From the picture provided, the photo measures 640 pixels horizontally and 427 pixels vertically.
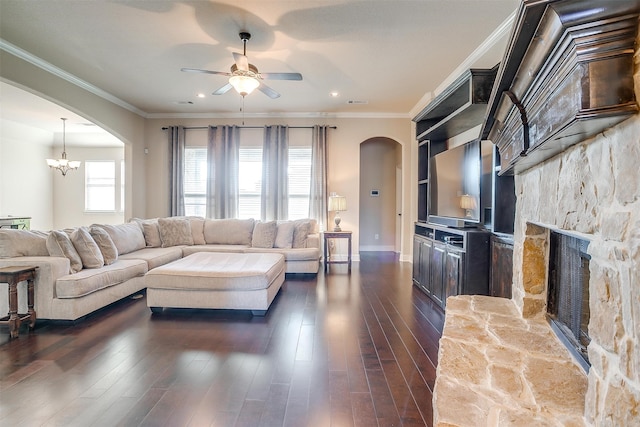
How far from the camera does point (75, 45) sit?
3.50m

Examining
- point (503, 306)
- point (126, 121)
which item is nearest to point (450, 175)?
point (503, 306)

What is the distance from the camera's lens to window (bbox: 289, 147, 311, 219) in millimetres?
6160

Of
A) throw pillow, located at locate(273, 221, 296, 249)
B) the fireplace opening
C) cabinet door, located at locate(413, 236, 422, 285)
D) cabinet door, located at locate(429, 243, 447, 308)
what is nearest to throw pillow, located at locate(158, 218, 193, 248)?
throw pillow, located at locate(273, 221, 296, 249)

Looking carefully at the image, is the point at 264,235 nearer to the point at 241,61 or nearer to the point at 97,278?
the point at 97,278

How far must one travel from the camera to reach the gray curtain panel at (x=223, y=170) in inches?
241

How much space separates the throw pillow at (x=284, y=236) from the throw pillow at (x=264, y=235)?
8cm

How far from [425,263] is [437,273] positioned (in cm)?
38

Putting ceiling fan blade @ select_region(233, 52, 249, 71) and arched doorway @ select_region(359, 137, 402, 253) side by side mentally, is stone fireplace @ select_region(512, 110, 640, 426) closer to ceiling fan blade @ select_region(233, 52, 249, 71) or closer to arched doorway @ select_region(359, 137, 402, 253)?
ceiling fan blade @ select_region(233, 52, 249, 71)

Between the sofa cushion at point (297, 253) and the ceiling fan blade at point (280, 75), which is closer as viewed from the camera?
the ceiling fan blade at point (280, 75)

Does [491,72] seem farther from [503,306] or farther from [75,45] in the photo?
[75,45]

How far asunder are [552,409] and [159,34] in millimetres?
4312

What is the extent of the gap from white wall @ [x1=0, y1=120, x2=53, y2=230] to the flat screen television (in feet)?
30.2

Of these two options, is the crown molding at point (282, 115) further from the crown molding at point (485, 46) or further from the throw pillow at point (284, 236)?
the throw pillow at point (284, 236)

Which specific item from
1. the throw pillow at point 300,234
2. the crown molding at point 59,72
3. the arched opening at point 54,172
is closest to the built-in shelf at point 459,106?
the throw pillow at point 300,234
